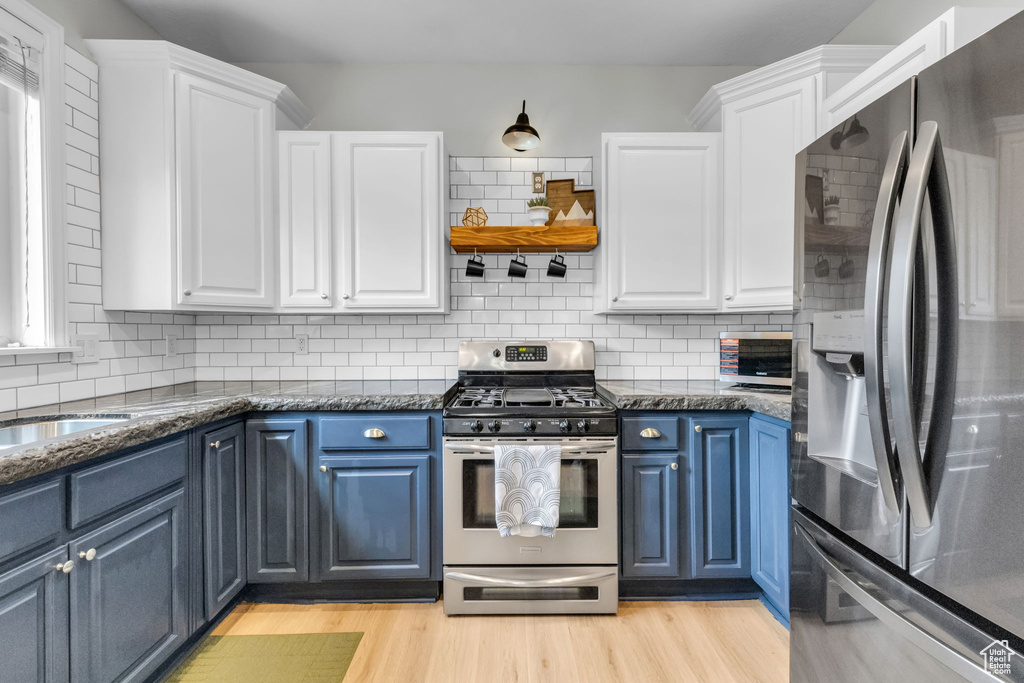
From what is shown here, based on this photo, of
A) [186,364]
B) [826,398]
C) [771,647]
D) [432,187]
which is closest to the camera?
[826,398]

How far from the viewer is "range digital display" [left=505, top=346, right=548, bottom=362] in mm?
2705

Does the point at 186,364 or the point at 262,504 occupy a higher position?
the point at 186,364

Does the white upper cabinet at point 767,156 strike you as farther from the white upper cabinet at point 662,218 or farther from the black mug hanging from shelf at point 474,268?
the black mug hanging from shelf at point 474,268

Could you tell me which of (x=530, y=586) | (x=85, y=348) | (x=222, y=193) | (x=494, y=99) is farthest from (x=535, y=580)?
(x=494, y=99)

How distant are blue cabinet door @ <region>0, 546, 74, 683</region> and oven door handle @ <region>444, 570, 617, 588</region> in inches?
48.7

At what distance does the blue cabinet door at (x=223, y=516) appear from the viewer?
1872 mm

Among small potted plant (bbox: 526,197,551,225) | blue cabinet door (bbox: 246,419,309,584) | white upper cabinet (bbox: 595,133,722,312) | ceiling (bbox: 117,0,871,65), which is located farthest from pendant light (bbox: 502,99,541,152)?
blue cabinet door (bbox: 246,419,309,584)

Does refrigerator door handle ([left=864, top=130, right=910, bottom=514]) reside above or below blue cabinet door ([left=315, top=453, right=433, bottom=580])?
above

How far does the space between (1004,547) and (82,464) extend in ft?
6.52

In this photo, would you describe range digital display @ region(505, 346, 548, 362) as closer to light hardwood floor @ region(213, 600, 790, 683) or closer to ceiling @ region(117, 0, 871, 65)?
light hardwood floor @ region(213, 600, 790, 683)

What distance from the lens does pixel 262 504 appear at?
6.98ft

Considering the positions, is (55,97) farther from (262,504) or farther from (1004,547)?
(1004,547)

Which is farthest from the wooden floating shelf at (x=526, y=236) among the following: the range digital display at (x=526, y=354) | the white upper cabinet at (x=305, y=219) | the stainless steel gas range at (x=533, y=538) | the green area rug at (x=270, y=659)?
the green area rug at (x=270, y=659)

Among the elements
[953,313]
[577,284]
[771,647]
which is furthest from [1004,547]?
[577,284]
